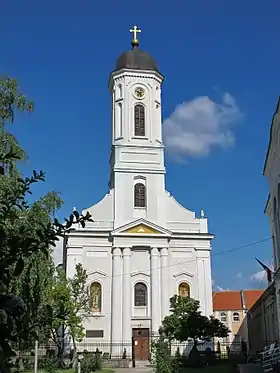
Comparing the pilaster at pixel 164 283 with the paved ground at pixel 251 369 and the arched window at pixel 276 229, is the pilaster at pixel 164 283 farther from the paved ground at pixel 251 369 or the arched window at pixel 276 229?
the paved ground at pixel 251 369

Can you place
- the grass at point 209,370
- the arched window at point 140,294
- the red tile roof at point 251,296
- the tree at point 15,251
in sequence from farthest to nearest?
the red tile roof at point 251,296
the arched window at point 140,294
the grass at point 209,370
the tree at point 15,251

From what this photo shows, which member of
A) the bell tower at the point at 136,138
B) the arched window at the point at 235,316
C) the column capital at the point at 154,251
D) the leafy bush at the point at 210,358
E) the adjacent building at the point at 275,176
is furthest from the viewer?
the arched window at the point at 235,316

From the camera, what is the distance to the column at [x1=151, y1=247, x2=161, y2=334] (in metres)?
41.2

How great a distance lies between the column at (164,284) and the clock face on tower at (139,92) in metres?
14.8

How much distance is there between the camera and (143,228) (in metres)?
43.7

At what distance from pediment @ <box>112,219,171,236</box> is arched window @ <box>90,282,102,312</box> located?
5052 millimetres

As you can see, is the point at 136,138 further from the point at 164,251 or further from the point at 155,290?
the point at 155,290

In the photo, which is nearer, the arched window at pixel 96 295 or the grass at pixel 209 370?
the grass at pixel 209 370

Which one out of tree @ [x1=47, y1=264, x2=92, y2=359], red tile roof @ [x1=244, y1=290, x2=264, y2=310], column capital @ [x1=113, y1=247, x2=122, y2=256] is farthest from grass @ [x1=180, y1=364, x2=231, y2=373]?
red tile roof @ [x1=244, y1=290, x2=264, y2=310]

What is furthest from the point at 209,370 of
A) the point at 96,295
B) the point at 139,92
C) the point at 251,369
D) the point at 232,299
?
the point at 232,299

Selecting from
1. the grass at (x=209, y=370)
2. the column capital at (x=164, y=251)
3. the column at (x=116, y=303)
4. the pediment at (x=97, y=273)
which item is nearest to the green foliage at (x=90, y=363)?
the grass at (x=209, y=370)

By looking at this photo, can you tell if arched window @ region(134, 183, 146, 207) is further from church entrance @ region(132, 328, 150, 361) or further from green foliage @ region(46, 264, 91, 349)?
church entrance @ region(132, 328, 150, 361)

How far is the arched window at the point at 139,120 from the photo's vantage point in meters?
47.7

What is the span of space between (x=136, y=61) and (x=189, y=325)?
25.9 meters
